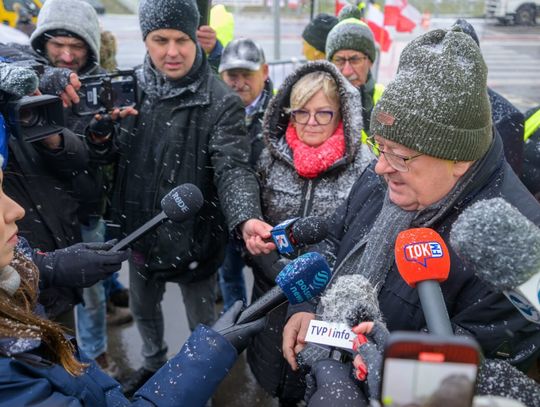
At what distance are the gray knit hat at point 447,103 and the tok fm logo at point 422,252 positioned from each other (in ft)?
1.67

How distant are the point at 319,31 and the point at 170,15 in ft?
7.34

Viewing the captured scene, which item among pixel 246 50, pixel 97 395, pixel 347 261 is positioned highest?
pixel 246 50

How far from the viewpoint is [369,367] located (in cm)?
126

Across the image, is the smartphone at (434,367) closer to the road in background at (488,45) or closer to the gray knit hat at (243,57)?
the gray knit hat at (243,57)

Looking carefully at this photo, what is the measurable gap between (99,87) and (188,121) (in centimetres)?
50

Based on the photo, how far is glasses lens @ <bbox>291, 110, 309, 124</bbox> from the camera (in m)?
2.80

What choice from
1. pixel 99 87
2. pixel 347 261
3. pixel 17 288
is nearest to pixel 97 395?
pixel 17 288

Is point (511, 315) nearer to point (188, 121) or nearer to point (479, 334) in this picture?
point (479, 334)

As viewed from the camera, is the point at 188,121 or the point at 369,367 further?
the point at 188,121

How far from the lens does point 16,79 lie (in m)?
2.18

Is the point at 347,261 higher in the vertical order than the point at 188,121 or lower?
lower

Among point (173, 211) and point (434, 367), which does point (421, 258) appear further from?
point (173, 211)

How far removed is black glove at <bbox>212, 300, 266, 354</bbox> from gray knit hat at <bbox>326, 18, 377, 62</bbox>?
2.70 metres

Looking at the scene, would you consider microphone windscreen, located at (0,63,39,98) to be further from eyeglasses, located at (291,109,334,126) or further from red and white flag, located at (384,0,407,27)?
red and white flag, located at (384,0,407,27)
